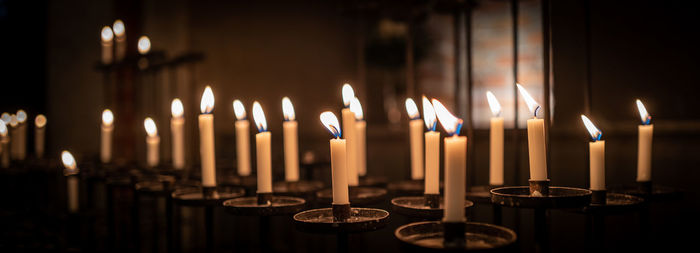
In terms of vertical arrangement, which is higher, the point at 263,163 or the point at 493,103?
the point at 493,103

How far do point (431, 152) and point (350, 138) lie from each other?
1.33ft

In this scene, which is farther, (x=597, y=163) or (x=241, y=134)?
(x=241, y=134)

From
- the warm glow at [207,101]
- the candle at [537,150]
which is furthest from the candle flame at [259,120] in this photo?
the candle at [537,150]

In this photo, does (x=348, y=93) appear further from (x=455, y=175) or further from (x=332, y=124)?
(x=455, y=175)

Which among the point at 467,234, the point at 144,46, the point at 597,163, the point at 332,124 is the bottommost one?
the point at 467,234

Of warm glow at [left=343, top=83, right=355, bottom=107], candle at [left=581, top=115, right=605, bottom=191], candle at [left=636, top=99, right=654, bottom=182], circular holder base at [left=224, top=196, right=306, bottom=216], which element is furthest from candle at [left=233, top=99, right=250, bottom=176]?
candle at [left=636, top=99, right=654, bottom=182]

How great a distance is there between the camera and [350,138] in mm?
1562

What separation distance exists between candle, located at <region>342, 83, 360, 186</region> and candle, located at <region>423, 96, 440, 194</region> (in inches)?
12.6

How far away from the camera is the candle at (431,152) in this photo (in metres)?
1.17

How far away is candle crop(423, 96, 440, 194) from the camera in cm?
117

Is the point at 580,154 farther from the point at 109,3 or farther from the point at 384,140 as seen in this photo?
the point at 109,3

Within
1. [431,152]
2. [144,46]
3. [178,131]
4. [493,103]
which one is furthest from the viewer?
[144,46]

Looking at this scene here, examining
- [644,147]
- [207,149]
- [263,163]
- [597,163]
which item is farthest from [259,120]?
[644,147]

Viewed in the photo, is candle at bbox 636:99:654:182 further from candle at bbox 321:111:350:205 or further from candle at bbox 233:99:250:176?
candle at bbox 233:99:250:176
